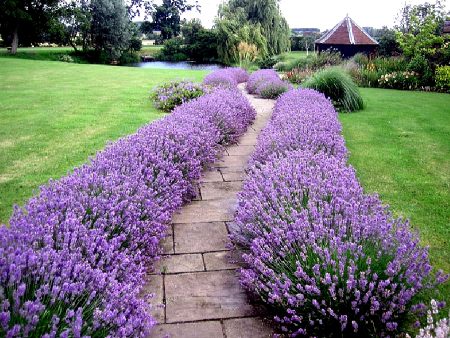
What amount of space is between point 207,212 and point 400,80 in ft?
40.4

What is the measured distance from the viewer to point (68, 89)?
472 inches

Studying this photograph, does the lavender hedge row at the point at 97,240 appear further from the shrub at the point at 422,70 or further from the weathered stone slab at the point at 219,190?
the shrub at the point at 422,70

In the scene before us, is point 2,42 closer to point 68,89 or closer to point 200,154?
point 68,89

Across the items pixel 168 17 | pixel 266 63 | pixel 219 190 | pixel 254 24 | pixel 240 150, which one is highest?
pixel 168 17

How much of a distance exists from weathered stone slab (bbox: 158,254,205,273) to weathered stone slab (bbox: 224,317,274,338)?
64cm

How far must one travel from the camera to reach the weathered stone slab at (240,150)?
5960mm

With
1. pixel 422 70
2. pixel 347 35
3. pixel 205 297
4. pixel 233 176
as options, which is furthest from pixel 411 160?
pixel 347 35

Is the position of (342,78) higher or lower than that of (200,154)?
higher

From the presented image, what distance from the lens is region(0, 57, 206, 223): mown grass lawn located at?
16.2ft

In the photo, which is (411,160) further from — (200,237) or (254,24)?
(254,24)

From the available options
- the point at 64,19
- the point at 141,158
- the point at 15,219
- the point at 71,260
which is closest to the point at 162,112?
the point at 141,158

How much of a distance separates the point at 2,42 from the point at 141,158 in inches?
1452

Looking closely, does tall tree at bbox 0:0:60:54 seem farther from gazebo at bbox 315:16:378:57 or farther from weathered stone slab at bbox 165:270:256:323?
weathered stone slab at bbox 165:270:256:323

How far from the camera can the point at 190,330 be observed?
238 centimetres
